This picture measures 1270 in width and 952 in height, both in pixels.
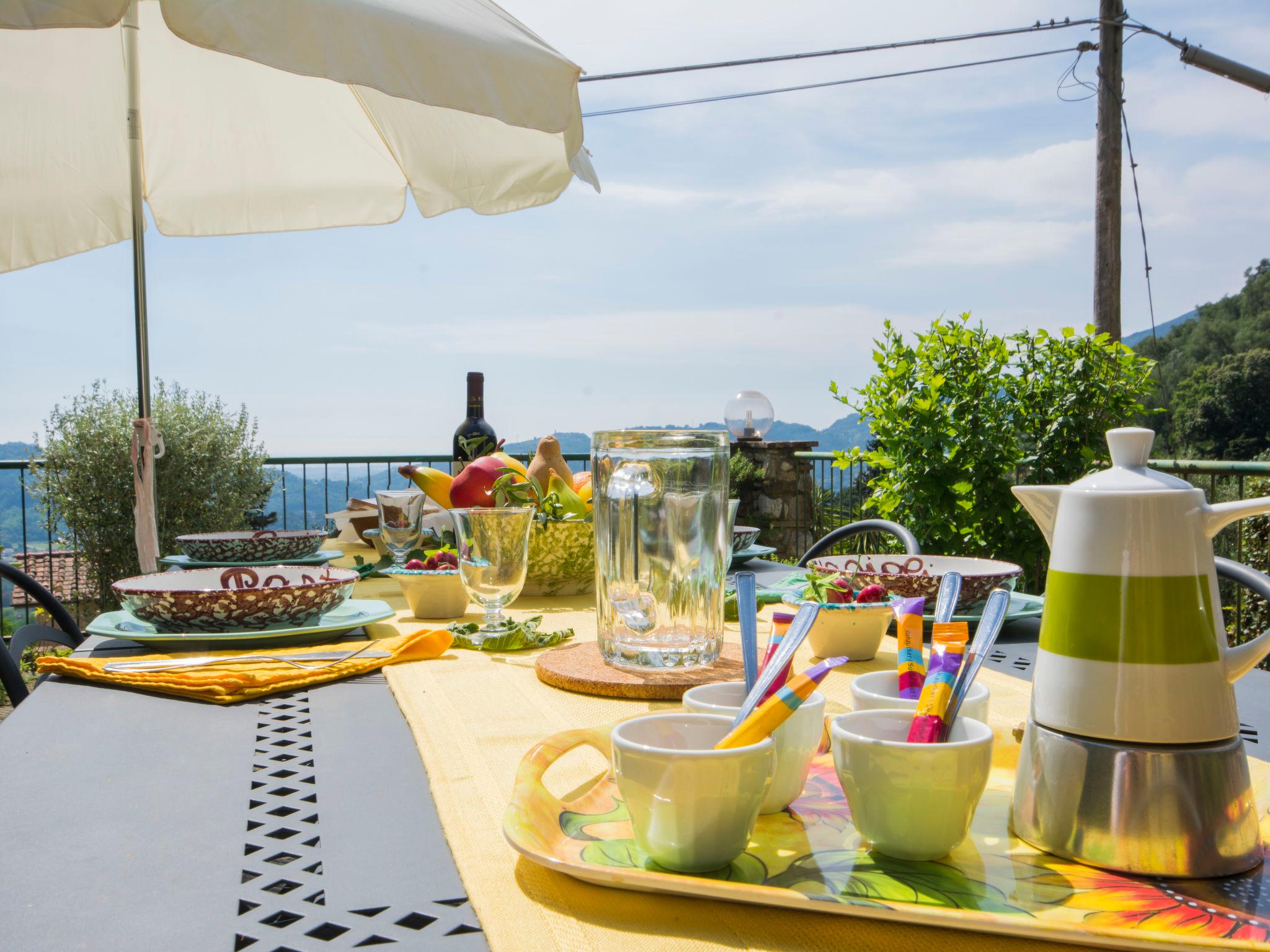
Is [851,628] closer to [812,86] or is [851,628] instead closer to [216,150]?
[216,150]

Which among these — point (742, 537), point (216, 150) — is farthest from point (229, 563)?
point (216, 150)

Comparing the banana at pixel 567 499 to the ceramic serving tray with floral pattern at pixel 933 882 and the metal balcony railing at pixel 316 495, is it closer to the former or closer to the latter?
the ceramic serving tray with floral pattern at pixel 933 882

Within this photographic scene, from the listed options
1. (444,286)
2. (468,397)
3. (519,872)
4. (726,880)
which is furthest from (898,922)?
(444,286)

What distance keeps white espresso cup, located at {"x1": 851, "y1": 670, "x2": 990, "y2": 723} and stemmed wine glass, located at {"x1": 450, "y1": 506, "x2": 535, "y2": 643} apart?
2.02 feet

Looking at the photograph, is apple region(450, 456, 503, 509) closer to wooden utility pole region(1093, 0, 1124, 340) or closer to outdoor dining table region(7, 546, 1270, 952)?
outdoor dining table region(7, 546, 1270, 952)

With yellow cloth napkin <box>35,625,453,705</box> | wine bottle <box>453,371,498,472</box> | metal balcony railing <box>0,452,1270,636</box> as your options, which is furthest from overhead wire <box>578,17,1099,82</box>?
yellow cloth napkin <box>35,625,453,705</box>

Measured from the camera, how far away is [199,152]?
3.08 meters

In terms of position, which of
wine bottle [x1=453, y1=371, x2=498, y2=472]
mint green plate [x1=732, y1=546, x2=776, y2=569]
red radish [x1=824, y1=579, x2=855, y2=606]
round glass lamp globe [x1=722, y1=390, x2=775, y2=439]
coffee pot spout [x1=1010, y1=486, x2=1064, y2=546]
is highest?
round glass lamp globe [x1=722, y1=390, x2=775, y2=439]

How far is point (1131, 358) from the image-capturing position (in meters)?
3.93

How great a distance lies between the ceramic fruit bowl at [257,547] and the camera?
1.79m

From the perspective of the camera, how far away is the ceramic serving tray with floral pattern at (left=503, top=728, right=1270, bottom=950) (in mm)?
397

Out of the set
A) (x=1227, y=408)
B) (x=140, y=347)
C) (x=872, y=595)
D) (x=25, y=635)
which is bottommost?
(x=25, y=635)

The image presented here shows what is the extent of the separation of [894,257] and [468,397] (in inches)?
683

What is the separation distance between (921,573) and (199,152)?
297 centimetres
